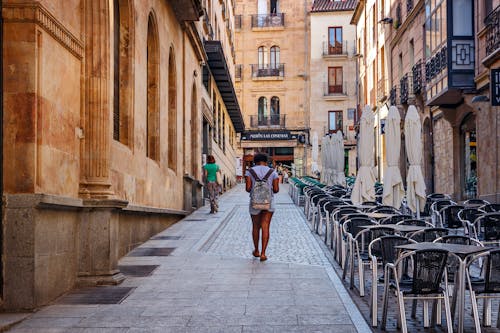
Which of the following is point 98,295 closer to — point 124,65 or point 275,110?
point 124,65

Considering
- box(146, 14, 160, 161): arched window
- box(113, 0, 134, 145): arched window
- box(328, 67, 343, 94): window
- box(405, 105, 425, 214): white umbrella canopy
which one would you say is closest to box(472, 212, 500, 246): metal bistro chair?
box(405, 105, 425, 214): white umbrella canopy

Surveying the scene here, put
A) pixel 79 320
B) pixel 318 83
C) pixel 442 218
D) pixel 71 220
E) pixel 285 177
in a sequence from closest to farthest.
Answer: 1. pixel 79 320
2. pixel 71 220
3. pixel 442 218
4. pixel 285 177
5. pixel 318 83

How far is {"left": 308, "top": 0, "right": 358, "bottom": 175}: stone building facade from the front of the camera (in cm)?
5847

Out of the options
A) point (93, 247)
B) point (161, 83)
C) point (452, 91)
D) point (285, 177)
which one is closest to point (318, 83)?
point (285, 177)

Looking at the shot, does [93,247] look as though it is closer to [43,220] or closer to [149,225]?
[43,220]

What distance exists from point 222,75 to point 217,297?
2689 centimetres

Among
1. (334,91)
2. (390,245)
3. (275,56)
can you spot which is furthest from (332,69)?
(390,245)

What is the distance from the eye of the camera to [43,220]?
803 cm

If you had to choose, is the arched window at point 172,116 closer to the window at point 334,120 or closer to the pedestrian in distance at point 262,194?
the pedestrian in distance at point 262,194

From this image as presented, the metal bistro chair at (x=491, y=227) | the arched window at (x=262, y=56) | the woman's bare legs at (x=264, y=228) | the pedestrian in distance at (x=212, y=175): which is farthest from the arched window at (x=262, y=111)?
the metal bistro chair at (x=491, y=227)

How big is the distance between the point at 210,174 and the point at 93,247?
12.0 meters

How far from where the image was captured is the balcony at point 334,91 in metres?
58.5

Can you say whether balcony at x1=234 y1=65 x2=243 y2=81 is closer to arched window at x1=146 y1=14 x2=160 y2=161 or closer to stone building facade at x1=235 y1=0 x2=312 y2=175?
stone building facade at x1=235 y1=0 x2=312 y2=175

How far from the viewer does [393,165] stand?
17.1 meters
